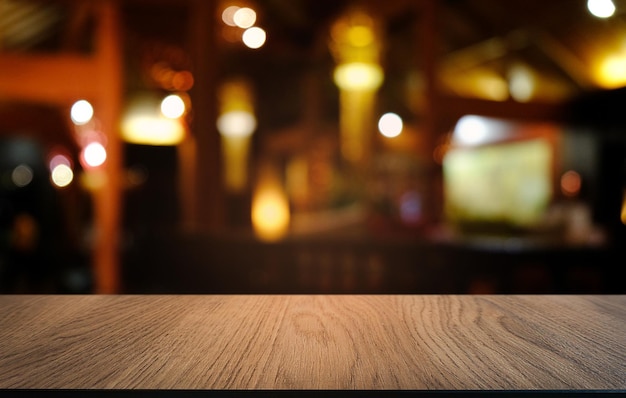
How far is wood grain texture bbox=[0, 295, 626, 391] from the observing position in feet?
1.95

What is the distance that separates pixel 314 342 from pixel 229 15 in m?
5.95

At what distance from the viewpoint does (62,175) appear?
13055mm

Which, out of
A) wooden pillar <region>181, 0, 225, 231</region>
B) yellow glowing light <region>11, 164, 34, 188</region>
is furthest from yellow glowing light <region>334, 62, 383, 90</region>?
yellow glowing light <region>11, 164, 34, 188</region>

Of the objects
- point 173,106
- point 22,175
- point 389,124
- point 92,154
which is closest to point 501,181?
point 389,124

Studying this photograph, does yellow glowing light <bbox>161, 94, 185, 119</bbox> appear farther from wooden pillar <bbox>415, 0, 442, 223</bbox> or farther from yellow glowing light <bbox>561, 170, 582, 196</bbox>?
yellow glowing light <bbox>561, 170, 582, 196</bbox>

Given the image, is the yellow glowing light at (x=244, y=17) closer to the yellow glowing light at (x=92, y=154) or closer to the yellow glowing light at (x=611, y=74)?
the yellow glowing light at (x=92, y=154)

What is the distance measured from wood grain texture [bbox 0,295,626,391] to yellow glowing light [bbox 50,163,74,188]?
42.1ft

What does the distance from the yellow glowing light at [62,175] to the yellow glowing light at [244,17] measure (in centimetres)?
832

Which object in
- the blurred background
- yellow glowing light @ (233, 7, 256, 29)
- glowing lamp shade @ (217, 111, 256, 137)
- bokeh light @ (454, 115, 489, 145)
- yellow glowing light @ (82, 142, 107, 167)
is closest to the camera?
the blurred background

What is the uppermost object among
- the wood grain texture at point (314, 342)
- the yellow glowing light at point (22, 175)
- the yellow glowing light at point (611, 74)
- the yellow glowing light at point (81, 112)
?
the yellow glowing light at point (611, 74)

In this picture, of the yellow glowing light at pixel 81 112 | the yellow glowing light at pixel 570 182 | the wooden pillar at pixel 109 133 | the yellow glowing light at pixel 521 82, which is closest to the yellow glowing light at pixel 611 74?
the yellow glowing light at pixel 521 82

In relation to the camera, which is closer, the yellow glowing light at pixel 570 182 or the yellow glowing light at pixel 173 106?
the yellow glowing light at pixel 173 106

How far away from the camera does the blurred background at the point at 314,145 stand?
14.9 ft

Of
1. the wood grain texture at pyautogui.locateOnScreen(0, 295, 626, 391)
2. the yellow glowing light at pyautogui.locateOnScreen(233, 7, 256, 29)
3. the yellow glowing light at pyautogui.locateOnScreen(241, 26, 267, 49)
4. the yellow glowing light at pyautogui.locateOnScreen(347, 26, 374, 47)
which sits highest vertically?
the yellow glowing light at pyautogui.locateOnScreen(233, 7, 256, 29)
